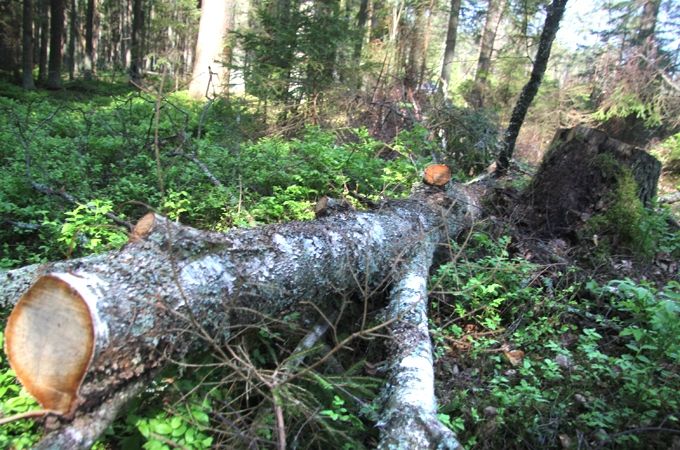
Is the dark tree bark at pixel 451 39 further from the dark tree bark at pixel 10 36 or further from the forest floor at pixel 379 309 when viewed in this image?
the dark tree bark at pixel 10 36

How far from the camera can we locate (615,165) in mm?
4641

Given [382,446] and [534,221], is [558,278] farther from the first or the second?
[382,446]

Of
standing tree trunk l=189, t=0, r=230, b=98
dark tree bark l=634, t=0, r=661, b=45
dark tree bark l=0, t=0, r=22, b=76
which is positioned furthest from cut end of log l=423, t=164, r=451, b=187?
dark tree bark l=0, t=0, r=22, b=76

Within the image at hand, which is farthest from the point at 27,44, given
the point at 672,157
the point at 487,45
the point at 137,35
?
the point at 672,157

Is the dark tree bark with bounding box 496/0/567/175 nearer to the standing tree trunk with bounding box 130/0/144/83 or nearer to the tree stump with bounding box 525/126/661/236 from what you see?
the tree stump with bounding box 525/126/661/236

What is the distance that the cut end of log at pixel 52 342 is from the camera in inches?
70.7

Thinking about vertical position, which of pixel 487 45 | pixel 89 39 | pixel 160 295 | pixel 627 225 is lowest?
pixel 160 295

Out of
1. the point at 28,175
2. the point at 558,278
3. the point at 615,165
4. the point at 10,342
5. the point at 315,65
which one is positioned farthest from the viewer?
the point at 315,65

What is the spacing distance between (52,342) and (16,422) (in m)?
0.60

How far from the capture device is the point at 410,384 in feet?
7.88

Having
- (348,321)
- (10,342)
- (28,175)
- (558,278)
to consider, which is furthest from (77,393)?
(558,278)

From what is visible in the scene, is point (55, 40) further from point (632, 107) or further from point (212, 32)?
point (632, 107)

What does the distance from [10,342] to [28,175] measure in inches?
121

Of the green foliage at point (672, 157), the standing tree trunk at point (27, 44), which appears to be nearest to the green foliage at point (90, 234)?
the green foliage at point (672, 157)
